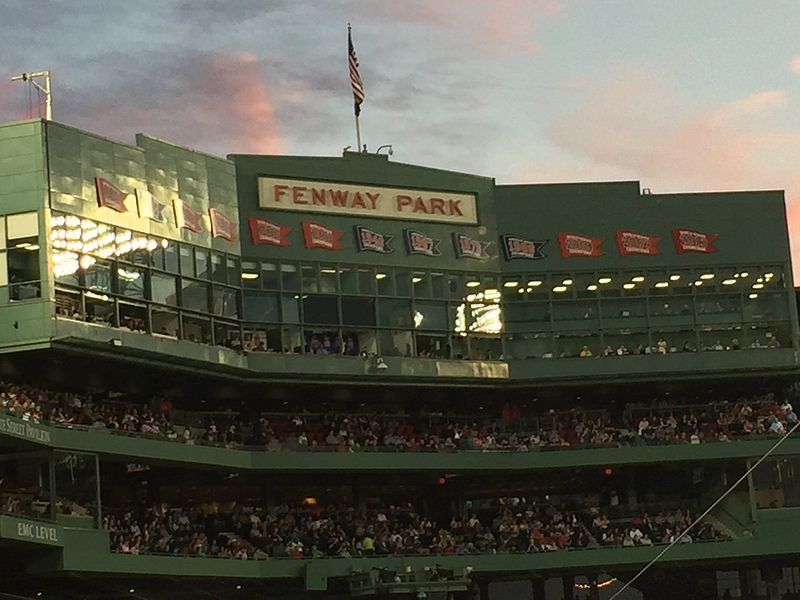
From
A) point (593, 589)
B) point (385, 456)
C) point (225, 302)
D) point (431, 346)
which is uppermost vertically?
point (225, 302)

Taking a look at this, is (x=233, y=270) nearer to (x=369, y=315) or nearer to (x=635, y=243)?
(x=369, y=315)

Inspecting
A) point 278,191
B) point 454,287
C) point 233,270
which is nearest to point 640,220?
point 454,287

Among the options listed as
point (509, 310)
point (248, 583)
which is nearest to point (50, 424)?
point (248, 583)

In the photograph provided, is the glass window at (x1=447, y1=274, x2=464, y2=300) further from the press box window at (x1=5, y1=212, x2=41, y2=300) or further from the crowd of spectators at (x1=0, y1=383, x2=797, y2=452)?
the press box window at (x1=5, y1=212, x2=41, y2=300)

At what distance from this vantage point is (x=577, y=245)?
53.9 meters

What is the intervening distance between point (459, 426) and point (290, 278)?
330 inches

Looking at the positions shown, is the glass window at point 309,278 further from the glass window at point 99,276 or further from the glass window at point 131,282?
the glass window at point 99,276

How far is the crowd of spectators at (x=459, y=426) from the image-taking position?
155 feet

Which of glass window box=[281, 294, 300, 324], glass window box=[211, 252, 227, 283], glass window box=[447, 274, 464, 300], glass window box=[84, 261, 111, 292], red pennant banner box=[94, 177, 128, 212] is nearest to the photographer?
glass window box=[84, 261, 111, 292]

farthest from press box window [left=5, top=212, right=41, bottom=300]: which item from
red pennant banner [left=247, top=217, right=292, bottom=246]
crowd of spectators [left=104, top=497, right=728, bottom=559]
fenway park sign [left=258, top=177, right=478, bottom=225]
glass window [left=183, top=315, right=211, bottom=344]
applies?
fenway park sign [left=258, top=177, right=478, bottom=225]

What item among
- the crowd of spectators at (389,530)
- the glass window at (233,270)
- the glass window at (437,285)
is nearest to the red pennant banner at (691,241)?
the glass window at (437,285)

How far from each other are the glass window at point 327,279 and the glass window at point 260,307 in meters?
1.80

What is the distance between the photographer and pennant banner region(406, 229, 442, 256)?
5172cm

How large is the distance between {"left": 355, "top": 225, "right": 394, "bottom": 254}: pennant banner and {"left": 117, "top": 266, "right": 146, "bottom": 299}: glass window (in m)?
8.65
